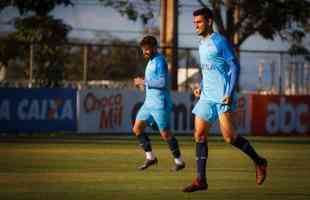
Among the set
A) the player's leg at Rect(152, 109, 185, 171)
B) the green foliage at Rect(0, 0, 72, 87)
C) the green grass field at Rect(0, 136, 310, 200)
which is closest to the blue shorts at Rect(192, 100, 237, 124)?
the green grass field at Rect(0, 136, 310, 200)

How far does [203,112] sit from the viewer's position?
1430 centimetres

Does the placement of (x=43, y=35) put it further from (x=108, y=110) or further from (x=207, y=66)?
(x=207, y=66)

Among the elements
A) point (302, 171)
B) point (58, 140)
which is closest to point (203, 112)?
point (302, 171)

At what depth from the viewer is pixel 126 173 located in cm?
1733

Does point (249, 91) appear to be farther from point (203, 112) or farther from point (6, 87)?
point (203, 112)

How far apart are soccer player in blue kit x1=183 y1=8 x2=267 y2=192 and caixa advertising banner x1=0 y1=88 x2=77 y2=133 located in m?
17.6

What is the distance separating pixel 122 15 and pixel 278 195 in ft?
101

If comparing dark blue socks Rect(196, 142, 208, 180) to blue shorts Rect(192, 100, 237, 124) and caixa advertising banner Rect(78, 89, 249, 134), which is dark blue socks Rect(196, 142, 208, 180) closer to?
blue shorts Rect(192, 100, 237, 124)

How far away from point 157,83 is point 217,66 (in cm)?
375

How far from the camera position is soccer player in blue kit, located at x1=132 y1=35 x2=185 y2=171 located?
18.0 m

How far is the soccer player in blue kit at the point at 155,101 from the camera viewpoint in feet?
59.0

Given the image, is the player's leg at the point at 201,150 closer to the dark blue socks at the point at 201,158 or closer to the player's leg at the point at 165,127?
the dark blue socks at the point at 201,158

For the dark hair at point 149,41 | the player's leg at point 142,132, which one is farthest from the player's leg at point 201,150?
the player's leg at point 142,132

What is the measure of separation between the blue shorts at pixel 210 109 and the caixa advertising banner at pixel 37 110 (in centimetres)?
1762
